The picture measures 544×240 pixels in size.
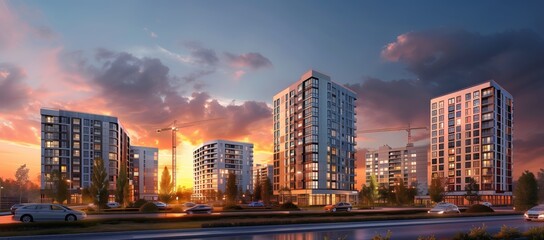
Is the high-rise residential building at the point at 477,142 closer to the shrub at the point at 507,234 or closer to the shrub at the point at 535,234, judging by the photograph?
the shrub at the point at 535,234

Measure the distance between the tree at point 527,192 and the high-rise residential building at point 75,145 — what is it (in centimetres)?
11354

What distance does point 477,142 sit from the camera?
138m

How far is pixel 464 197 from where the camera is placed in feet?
447

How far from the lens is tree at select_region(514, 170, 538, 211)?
197ft

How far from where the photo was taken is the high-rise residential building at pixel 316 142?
127062 mm

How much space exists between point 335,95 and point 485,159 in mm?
50592

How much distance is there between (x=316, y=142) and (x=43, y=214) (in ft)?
317

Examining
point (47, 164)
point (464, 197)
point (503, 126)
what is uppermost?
point (503, 126)

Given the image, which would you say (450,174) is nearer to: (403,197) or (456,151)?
(456,151)

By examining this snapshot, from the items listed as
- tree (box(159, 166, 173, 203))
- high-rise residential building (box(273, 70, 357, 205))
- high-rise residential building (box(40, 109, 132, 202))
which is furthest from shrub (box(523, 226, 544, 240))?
high-rise residential building (box(40, 109, 132, 202))

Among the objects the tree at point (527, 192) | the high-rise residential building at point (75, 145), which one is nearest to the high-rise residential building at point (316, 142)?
the high-rise residential building at point (75, 145)

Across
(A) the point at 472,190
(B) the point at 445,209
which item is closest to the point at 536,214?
(B) the point at 445,209

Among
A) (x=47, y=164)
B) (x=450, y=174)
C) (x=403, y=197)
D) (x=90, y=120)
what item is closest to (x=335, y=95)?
(x=403, y=197)

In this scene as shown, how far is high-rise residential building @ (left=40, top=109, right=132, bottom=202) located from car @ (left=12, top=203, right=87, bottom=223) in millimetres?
101938
